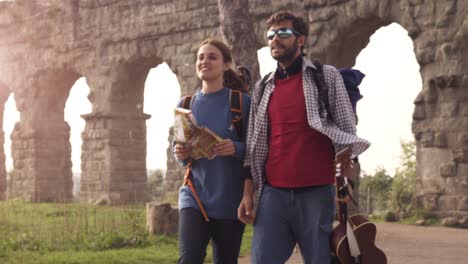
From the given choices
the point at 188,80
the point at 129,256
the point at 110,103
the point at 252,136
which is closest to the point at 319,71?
the point at 252,136

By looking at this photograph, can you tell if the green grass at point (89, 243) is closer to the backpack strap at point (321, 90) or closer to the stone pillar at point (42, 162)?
the backpack strap at point (321, 90)

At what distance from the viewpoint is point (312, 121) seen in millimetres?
3758

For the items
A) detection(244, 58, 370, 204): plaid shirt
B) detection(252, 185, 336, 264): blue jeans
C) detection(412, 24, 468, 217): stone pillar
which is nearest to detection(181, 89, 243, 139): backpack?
detection(244, 58, 370, 204): plaid shirt

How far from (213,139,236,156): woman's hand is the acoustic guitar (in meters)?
0.66

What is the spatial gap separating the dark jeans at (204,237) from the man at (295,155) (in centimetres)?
24

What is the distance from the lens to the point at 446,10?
12211 millimetres

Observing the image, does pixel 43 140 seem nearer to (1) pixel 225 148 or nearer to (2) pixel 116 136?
(2) pixel 116 136

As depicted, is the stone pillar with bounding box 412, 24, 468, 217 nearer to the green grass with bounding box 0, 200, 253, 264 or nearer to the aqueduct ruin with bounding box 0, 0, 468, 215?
the aqueduct ruin with bounding box 0, 0, 468, 215

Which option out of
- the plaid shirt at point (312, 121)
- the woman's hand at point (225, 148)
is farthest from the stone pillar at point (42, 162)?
the plaid shirt at point (312, 121)

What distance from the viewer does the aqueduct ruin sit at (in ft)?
39.8

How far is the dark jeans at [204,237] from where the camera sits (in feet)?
13.2

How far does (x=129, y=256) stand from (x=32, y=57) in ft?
44.5

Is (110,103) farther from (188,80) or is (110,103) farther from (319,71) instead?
(319,71)

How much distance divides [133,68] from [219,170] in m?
14.2
